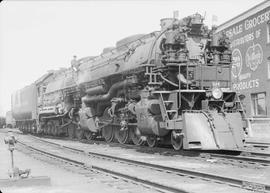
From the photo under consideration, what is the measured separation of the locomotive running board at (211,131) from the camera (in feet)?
40.1

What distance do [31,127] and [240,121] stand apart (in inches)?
861

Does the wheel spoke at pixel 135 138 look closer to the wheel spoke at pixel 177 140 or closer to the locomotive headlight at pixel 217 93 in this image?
the wheel spoke at pixel 177 140

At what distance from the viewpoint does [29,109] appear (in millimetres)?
31016

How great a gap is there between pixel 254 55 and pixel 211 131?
17.0m

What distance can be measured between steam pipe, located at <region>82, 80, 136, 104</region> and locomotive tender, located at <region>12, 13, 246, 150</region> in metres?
0.04


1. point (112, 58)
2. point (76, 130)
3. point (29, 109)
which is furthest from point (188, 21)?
point (29, 109)

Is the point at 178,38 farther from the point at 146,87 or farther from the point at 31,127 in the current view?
the point at 31,127

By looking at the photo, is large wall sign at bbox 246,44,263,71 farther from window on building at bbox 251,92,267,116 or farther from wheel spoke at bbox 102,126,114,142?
wheel spoke at bbox 102,126,114,142

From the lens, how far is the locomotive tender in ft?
41.6

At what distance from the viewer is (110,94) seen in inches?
693

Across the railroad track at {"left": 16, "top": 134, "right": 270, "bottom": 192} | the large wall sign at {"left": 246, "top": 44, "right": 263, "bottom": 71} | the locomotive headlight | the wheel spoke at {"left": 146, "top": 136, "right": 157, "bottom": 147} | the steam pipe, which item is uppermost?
the large wall sign at {"left": 246, "top": 44, "right": 263, "bottom": 71}

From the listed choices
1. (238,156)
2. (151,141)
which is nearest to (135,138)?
(151,141)

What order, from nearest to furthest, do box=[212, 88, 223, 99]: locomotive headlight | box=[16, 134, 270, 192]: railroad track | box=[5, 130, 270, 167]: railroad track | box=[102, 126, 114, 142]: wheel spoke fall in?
box=[16, 134, 270, 192]: railroad track < box=[5, 130, 270, 167]: railroad track < box=[212, 88, 223, 99]: locomotive headlight < box=[102, 126, 114, 142]: wheel spoke

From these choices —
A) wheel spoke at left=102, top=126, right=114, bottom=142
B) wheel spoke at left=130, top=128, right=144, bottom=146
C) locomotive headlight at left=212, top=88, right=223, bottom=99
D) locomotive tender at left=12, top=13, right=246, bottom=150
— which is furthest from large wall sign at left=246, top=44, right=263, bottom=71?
locomotive headlight at left=212, top=88, right=223, bottom=99
